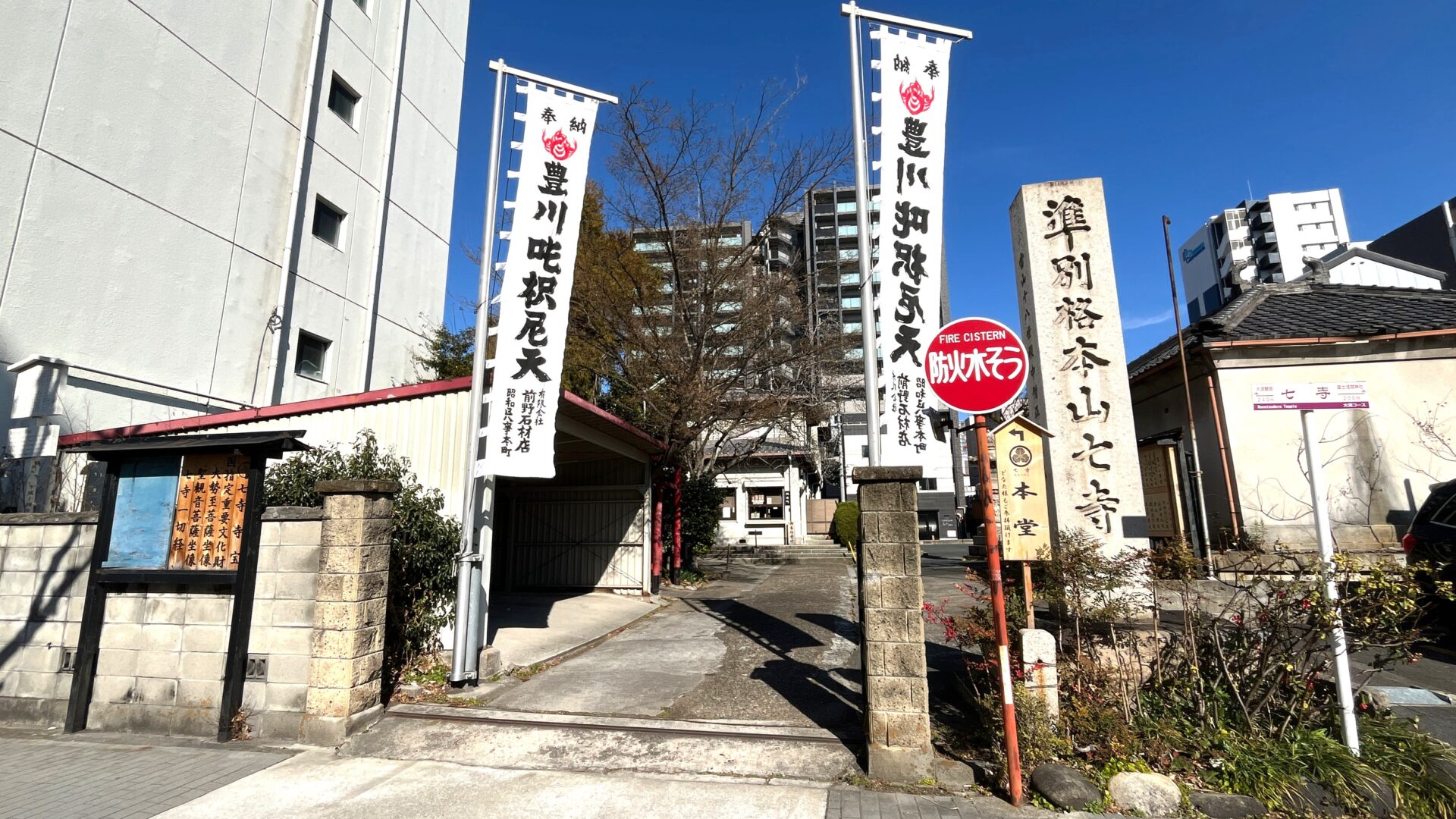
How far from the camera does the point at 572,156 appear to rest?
24.2 ft

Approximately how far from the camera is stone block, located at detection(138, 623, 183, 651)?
5719mm

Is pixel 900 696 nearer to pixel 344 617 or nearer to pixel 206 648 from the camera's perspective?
pixel 344 617

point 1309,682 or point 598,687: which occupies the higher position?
point 1309,682

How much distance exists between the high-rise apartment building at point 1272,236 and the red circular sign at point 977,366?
5775 cm

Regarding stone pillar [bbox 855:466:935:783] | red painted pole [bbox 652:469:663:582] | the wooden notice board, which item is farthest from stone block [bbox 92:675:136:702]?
red painted pole [bbox 652:469:663:582]

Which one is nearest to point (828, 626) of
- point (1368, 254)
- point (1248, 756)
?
point (1248, 756)

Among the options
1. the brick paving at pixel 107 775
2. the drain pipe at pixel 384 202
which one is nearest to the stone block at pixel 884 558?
the brick paving at pixel 107 775

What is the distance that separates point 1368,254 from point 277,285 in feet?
110

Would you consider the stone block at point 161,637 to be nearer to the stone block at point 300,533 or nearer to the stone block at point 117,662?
the stone block at point 117,662

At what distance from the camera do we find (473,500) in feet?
22.4

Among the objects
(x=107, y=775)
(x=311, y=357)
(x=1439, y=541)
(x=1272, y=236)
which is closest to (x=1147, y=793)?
(x=1439, y=541)

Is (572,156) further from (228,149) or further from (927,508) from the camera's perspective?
(927,508)

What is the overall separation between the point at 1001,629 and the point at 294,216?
48.0 feet

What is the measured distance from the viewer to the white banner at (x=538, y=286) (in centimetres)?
683
